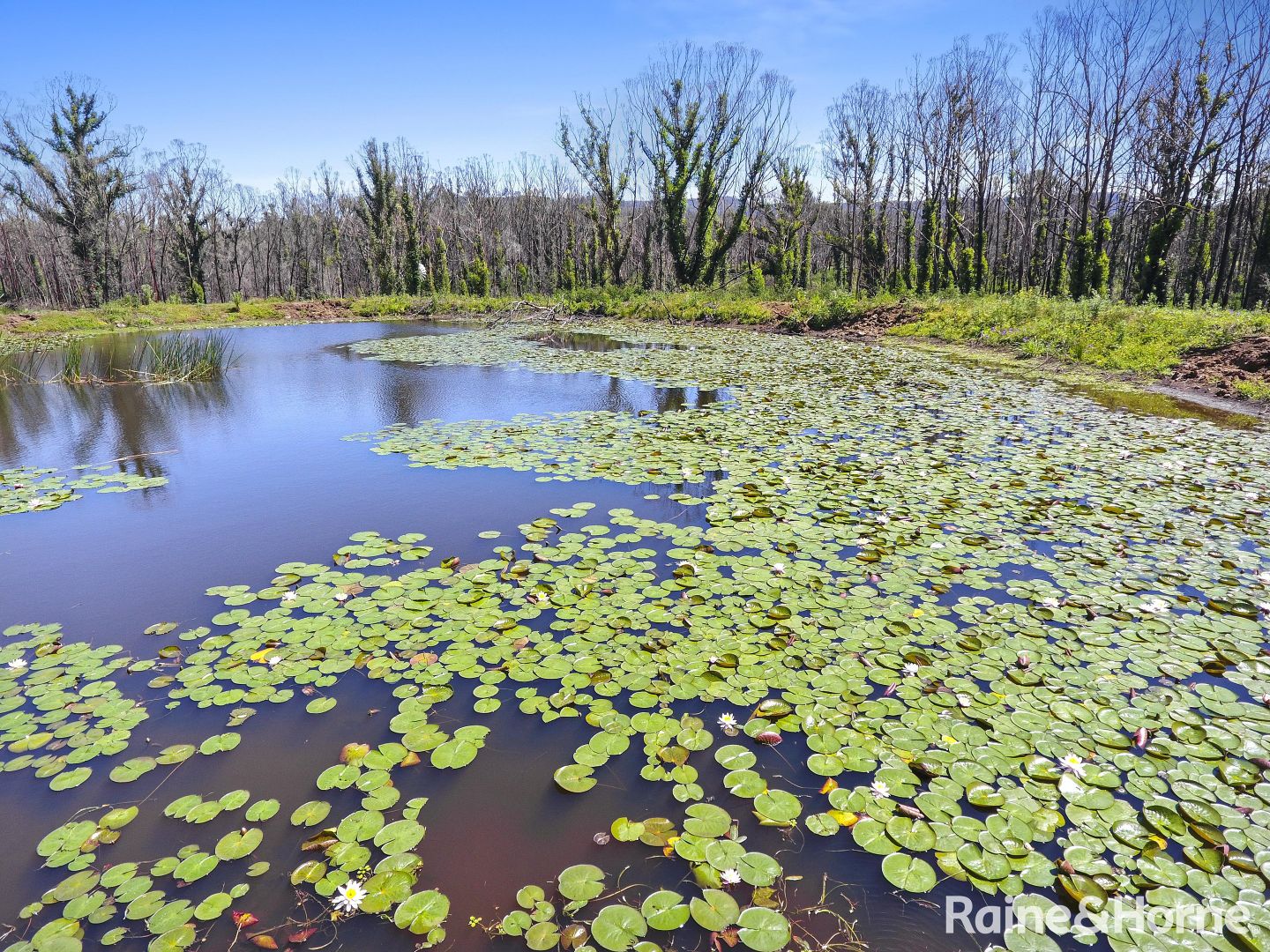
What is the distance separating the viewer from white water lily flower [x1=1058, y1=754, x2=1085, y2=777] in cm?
195

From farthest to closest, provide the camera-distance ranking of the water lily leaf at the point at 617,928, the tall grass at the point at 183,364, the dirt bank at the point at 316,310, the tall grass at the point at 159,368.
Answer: the dirt bank at the point at 316,310 → the tall grass at the point at 183,364 → the tall grass at the point at 159,368 → the water lily leaf at the point at 617,928

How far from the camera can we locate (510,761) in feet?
6.81

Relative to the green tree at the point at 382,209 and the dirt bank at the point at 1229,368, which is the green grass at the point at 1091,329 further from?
the green tree at the point at 382,209

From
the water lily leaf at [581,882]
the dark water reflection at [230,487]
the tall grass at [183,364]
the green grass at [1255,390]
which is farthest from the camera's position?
the tall grass at [183,364]

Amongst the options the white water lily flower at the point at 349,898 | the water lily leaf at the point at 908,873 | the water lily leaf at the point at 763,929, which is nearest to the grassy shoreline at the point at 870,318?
the water lily leaf at the point at 908,873

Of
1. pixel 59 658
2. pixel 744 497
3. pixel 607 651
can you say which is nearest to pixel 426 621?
pixel 607 651

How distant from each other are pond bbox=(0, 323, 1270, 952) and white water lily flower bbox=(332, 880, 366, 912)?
25 millimetres

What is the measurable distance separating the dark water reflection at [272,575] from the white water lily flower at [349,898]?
0.04 metres

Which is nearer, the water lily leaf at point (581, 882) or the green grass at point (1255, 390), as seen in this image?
the water lily leaf at point (581, 882)

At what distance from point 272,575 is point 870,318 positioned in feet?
51.2

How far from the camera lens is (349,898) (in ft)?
5.11

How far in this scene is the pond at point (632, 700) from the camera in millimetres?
1605

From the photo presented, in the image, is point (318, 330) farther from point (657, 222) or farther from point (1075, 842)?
point (1075, 842)

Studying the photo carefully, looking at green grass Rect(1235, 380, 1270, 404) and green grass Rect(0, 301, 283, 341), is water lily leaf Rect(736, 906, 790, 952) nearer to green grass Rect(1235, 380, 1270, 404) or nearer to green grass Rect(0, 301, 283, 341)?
green grass Rect(1235, 380, 1270, 404)
